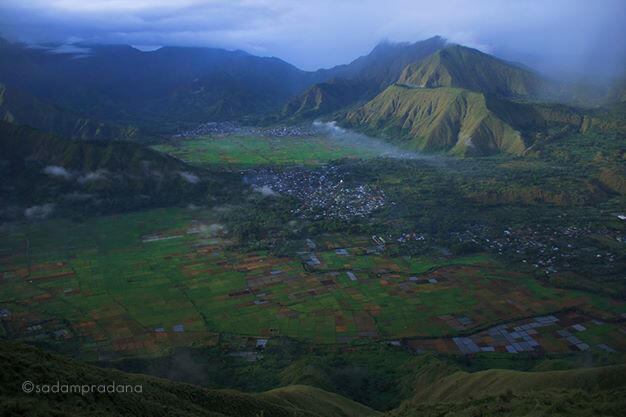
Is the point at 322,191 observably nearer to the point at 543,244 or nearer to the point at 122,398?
the point at 543,244

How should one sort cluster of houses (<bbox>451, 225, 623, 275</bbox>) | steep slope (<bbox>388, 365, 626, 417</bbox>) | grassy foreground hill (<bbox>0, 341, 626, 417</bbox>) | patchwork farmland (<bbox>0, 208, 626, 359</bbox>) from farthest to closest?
cluster of houses (<bbox>451, 225, 623, 275</bbox>) < patchwork farmland (<bbox>0, 208, 626, 359</bbox>) < steep slope (<bbox>388, 365, 626, 417</bbox>) < grassy foreground hill (<bbox>0, 341, 626, 417</bbox>)

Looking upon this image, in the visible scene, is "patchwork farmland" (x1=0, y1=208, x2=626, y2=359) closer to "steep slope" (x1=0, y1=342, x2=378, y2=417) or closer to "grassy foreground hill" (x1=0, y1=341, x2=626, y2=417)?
"grassy foreground hill" (x1=0, y1=341, x2=626, y2=417)

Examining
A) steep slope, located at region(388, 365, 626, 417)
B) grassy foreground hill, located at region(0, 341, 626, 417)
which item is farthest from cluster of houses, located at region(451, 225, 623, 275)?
grassy foreground hill, located at region(0, 341, 626, 417)

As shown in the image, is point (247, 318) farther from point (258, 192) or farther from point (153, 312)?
point (258, 192)

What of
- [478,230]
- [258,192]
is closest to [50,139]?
[258,192]

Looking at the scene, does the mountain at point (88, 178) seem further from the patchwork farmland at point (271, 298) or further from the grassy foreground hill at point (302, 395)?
the grassy foreground hill at point (302, 395)
